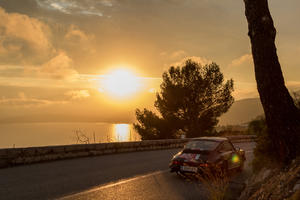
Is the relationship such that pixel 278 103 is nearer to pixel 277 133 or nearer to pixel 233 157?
pixel 277 133

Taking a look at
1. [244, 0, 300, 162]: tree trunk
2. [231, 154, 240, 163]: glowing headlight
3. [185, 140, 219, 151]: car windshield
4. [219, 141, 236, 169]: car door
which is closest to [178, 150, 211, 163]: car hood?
[185, 140, 219, 151]: car windshield

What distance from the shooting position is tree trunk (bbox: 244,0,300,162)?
6941 mm

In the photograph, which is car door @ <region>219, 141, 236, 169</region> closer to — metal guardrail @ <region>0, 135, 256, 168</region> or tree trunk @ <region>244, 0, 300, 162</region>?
tree trunk @ <region>244, 0, 300, 162</region>

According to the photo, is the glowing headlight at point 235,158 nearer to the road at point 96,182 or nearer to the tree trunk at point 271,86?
the road at point 96,182

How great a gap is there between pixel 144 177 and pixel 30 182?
346cm

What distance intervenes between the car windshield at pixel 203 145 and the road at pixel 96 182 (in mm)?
1161

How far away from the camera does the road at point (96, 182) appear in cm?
754

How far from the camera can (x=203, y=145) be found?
33.8ft

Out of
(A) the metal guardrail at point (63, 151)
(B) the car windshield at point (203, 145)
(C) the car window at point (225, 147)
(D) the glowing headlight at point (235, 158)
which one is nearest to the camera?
(B) the car windshield at point (203, 145)

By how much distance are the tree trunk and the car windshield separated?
9.63 feet

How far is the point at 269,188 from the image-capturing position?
5793mm

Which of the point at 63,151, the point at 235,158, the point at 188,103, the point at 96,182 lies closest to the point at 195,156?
the point at 235,158

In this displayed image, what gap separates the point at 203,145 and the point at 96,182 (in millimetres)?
3734

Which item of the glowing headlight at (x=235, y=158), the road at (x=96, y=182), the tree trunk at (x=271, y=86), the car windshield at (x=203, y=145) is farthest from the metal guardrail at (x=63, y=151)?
the tree trunk at (x=271, y=86)
